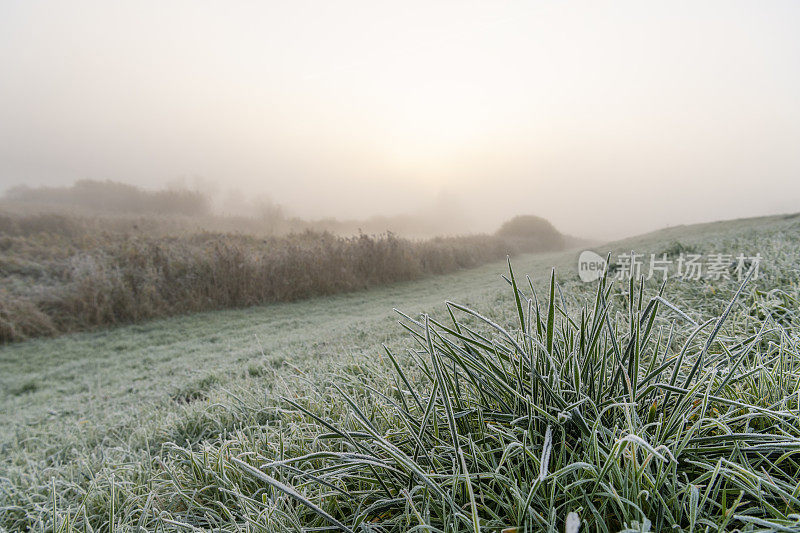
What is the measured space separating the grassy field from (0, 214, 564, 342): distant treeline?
441 cm

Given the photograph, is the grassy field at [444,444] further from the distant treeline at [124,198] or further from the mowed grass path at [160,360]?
the distant treeline at [124,198]

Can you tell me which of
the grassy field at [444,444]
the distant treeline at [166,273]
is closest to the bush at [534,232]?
the distant treeline at [166,273]

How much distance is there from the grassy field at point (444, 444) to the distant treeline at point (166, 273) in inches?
174

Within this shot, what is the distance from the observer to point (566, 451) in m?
0.82

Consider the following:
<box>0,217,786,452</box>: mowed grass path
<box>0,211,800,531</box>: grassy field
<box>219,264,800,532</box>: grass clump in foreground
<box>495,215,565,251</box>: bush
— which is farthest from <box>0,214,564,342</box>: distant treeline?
<box>495,215,565,251</box>: bush

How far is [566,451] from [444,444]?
28 cm

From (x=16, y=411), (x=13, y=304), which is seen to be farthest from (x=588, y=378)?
(x=13, y=304)

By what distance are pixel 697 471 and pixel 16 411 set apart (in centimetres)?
557

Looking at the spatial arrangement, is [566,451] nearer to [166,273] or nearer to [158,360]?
[158,360]

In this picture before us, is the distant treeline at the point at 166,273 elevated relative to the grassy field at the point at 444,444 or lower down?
elevated

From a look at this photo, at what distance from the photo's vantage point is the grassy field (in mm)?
687

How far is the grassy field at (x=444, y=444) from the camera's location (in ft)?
2.25

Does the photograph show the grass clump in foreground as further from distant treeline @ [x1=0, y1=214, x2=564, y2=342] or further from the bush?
the bush

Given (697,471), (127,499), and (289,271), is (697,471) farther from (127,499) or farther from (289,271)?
(289,271)
